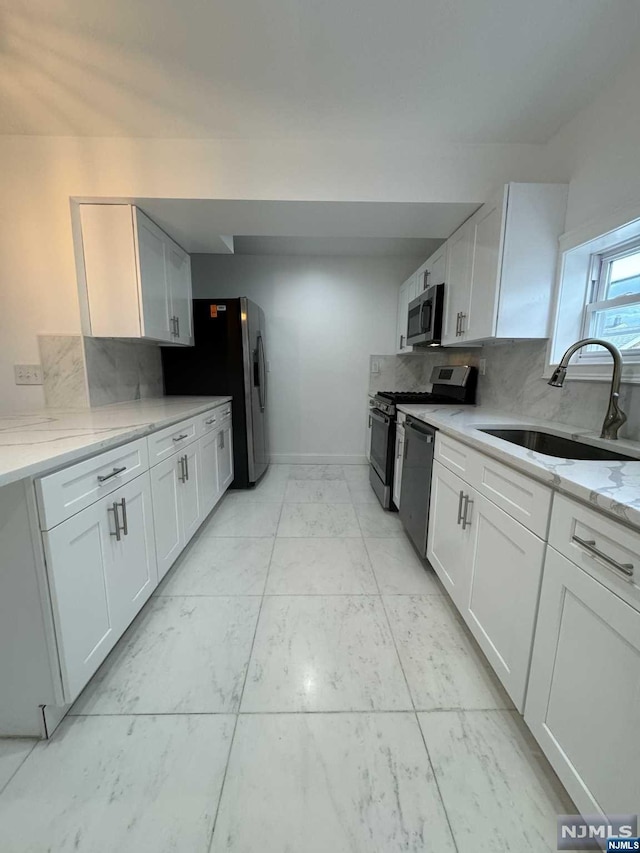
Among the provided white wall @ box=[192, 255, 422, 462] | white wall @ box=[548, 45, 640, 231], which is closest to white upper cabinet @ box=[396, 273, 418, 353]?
white wall @ box=[192, 255, 422, 462]

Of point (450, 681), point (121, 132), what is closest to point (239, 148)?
point (121, 132)

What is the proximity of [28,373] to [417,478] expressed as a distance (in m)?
2.49

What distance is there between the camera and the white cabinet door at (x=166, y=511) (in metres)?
1.66

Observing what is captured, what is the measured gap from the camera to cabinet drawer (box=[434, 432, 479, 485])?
1423mm

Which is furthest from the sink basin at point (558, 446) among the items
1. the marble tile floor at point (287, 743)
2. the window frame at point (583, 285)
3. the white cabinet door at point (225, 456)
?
the white cabinet door at point (225, 456)

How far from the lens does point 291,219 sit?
2.26m

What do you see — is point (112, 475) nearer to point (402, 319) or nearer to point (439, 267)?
point (439, 267)

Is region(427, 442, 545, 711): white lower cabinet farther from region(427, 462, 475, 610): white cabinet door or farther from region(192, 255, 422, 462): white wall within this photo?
region(192, 255, 422, 462): white wall

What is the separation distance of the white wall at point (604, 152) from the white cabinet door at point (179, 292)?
2.58 metres

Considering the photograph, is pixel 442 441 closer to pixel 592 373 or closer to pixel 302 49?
pixel 592 373

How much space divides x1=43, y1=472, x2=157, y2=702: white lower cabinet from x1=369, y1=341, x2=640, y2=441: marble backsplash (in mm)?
2077

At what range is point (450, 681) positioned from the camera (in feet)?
4.21

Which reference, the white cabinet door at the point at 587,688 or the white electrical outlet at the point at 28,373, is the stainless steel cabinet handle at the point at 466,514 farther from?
the white electrical outlet at the point at 28,373

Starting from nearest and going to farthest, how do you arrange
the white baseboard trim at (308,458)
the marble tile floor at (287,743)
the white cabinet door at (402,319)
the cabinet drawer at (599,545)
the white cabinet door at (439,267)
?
the cabinet drawer at (599,545) < the marble tile floor at (287,743) < the white cabinet door at (439,267) < the white cabinet door at (402,319) < the white baseboard trim at (308,458)
